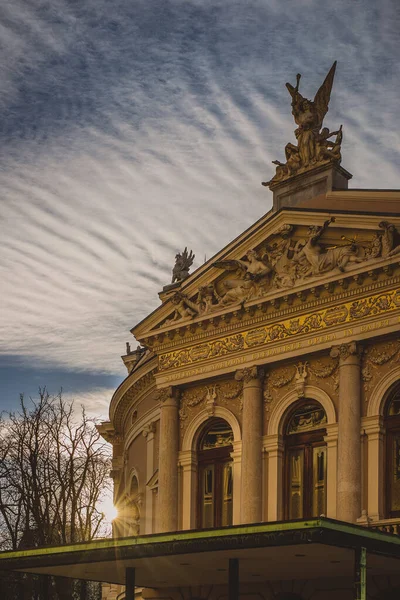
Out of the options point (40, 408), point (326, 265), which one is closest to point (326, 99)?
point (326, 265)

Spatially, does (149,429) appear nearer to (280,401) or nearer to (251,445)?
(251,445)

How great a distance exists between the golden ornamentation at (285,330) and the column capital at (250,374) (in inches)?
24.9

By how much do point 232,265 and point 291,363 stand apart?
331 cm

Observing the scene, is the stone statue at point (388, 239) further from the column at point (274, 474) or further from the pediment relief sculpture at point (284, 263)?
the column at point (274, 474)

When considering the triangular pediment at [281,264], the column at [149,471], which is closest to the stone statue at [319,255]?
the triangular pediment at [281,264]

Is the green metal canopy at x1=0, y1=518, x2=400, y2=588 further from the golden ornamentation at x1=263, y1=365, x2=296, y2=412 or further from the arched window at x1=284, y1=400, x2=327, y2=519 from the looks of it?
the golden ornamentation at x1=263, y1=365, x2=296, y2=412

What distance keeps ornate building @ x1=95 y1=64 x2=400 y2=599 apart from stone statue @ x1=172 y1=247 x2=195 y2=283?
113 centimetres

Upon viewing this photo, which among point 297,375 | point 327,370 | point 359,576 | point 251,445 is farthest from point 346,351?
point 359,576

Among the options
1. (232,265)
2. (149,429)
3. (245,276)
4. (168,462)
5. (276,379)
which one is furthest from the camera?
(149,429)

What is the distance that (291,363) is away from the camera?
29469 mm

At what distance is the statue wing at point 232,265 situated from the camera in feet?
100

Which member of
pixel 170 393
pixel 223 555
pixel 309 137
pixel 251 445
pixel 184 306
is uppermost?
pixel 309 137

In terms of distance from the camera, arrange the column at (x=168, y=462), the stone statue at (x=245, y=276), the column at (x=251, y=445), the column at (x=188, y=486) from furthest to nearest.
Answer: the column at (x=168, y=462) < the column at (x=188, y=486) < the stone statue at (x=245, y=276) < the column at (x=251, y=445)

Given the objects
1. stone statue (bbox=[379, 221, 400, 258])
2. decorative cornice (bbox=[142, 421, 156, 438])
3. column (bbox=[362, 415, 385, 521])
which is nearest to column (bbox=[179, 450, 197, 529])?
→ decorative cornice (bbox=[142, 421, 156, 438])
